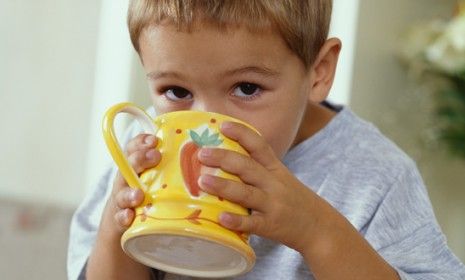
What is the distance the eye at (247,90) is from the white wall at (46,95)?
3.04ft

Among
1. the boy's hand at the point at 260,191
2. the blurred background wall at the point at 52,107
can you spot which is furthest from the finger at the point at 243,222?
the blurred background wall at the point at 52,107

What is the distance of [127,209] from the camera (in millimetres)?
787

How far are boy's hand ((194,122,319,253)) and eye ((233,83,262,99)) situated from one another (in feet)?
0.41

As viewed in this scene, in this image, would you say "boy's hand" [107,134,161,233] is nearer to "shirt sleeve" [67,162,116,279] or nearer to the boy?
the boy

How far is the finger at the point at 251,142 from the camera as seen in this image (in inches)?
30.6

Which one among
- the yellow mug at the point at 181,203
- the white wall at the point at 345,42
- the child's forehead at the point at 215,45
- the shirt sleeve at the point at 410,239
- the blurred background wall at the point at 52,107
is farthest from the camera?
the white wall at the point at 345,42

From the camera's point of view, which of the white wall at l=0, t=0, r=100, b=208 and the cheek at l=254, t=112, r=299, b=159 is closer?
the cheek at l=254, t=112, r=299, b=159

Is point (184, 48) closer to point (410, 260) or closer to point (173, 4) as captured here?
point (173, 4)

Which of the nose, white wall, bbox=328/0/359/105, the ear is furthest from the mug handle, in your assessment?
white wall, bbox=328/0/359/105

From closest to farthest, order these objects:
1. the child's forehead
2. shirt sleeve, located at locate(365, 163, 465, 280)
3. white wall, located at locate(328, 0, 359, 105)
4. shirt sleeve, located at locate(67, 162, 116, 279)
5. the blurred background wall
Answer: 1. the child's forehead
2. shirt sleeve, located at locate(365, 163, 465, 280)
3. shirt sleeve, located at locate(67, 162, 116, 279)
4. the blurred background wall
5. white wall, located at locate(328, 0, 359, 105)

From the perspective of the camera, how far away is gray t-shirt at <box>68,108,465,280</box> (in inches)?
41.8

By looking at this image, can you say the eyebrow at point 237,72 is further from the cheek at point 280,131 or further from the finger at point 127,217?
the finger at point 127,217

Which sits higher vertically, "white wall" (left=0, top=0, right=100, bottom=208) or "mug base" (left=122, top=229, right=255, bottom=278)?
"mug base" (left=122, top=229, right=255, bottom=278)

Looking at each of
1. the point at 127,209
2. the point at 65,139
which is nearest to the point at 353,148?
the point at 127,209
